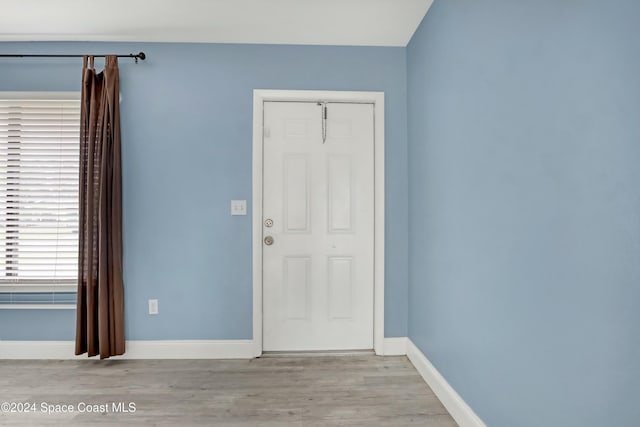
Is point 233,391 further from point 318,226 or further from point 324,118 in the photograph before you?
point 324,118

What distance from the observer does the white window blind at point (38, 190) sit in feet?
8.70

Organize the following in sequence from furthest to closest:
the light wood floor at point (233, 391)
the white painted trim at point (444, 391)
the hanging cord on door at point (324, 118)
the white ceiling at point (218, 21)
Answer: the hanging cord on door at point (324, 118), the white ceiling at point (218, 21), the light wood floor at point (233, 391), the white painted trim at point (444, 391)

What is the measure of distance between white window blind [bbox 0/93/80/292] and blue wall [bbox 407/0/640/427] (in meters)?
2.75

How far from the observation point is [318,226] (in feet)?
9.04

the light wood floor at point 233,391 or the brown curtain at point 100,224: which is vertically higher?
the brown curtain at point 100,224

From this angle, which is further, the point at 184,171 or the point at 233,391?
the point at 184,171

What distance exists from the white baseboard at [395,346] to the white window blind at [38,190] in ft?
8.15

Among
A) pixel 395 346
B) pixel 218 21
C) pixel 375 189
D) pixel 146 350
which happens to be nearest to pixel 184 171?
pixel 218 21

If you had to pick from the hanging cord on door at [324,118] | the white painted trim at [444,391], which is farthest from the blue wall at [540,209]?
the hanging cord on door at [324,118]

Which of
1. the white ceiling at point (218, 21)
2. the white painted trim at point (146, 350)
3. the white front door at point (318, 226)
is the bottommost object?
the white painted trim at point (146, 350)

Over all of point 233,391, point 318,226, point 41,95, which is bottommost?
point 233,391

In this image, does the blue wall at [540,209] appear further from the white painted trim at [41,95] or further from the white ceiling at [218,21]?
the white painted trim at [41,95]

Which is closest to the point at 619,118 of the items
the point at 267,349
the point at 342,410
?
the point at 342,410

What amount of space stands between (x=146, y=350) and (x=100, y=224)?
1.02m
